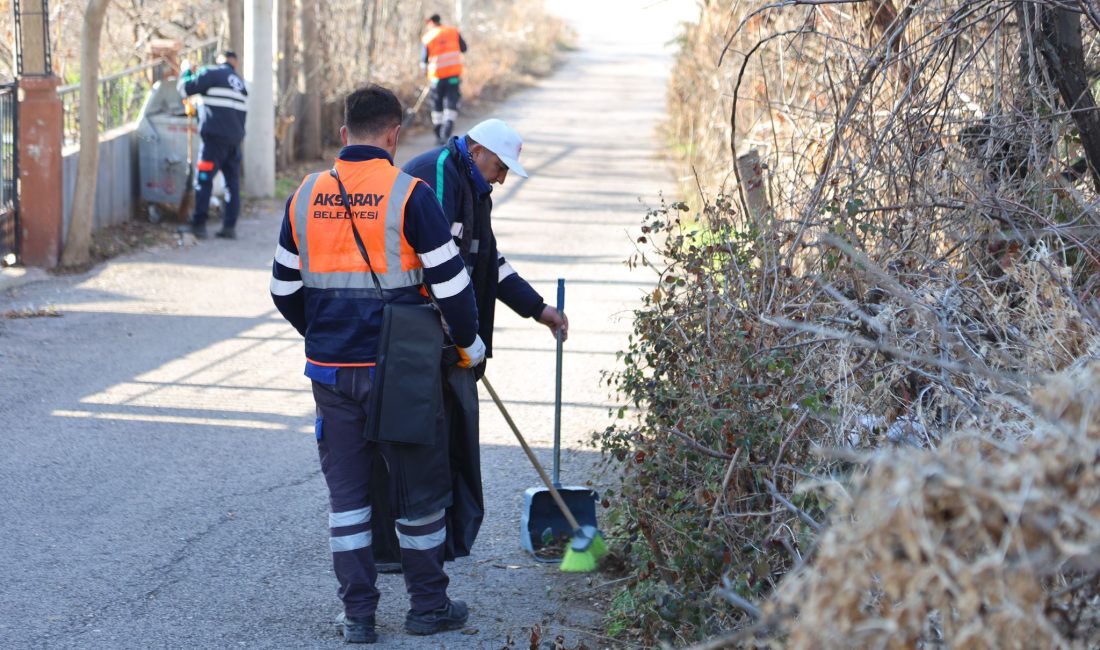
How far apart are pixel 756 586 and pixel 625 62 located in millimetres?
34909

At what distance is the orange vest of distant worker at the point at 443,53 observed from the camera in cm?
1825

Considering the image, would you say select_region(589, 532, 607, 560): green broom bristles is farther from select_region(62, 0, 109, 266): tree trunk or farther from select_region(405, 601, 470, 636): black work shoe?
select_region(62, 0, 109, 266): tree trunk

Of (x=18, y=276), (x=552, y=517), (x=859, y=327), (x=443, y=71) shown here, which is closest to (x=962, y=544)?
(x=859, y=327)

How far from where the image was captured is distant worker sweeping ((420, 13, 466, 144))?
18.3 m

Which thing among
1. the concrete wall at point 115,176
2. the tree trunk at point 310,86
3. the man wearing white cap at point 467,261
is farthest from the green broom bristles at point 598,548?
the tree trunk at point 310,86

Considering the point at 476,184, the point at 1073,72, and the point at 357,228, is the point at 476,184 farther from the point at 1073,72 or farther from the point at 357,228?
the point at 1073,72

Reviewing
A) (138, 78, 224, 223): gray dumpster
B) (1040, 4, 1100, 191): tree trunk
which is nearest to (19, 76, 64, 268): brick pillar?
(138, 78, 224, 223): gray dumpster

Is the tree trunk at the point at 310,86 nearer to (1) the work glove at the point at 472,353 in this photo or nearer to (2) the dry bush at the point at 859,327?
(2) the dry bush at the point at 859,327

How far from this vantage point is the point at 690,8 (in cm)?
1503

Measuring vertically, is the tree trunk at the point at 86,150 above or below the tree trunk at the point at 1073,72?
below

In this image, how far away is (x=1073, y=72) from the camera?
18.2ft

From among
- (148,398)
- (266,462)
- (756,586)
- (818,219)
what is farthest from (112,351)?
(756,586)

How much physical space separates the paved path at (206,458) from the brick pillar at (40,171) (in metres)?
0.42

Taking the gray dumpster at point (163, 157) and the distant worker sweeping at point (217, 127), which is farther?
the gray dumpster at point (163, 157)
